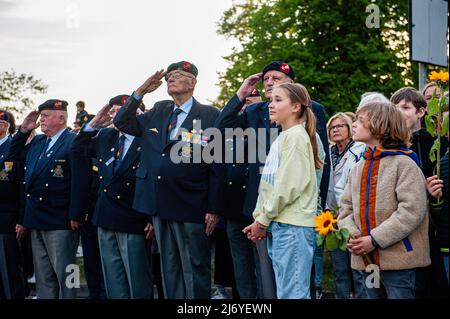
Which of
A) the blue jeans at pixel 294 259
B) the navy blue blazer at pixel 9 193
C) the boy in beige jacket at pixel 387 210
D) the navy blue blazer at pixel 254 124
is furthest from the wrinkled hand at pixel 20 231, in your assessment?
the boy in beige jacket at pixel 387 210

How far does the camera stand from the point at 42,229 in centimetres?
693

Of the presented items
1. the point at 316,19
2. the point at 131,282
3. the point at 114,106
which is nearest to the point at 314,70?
the point at 316,19

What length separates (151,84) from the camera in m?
6.40

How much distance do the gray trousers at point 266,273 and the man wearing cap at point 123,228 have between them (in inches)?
48.7

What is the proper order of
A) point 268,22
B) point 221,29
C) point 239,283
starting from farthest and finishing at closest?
point 221,29
point 268,22
point 239,283

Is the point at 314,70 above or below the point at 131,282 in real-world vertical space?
above

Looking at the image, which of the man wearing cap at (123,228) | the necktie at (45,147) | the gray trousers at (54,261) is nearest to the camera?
the man wearing cap at (123,228)

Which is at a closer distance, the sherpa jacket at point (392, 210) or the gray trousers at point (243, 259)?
the sherpa jacket at point (392, 210)

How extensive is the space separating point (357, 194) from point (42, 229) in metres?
3.56

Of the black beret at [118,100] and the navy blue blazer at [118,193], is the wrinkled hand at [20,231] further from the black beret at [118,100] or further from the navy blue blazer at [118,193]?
the black beret at [118,100]

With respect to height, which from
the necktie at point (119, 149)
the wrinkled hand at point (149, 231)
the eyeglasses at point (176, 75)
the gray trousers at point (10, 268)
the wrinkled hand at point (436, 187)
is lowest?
the gray trousers at point (10, 268)

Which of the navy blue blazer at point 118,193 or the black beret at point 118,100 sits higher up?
the black beret at point 118,100

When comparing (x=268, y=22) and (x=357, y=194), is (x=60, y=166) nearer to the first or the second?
(x=357, y=194)

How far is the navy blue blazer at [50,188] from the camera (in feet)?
22.8
